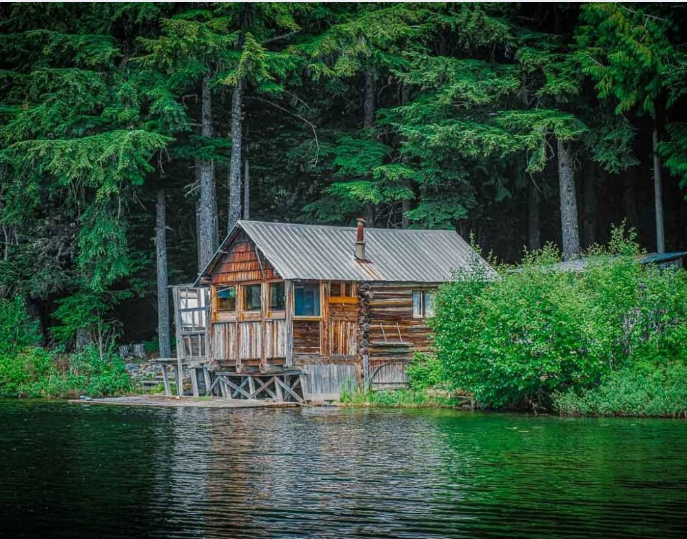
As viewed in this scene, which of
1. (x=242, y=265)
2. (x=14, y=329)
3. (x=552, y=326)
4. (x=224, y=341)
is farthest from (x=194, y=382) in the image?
(x=552, y=326)

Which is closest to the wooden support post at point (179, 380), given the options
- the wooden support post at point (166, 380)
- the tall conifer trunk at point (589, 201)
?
the wooden support post at point (166, 380)

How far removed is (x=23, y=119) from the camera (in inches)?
1654

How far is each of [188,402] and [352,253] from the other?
25.2ft

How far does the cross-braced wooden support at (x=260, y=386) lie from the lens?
114 feet

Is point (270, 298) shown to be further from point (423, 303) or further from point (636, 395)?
point (636, 395)

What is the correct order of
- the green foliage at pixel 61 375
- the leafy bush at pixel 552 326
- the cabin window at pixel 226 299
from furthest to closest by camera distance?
1. the green foliage at pixel 61 375
2. the cabin window at pixel 226 299
3. the leafy bush at pixel 552 326

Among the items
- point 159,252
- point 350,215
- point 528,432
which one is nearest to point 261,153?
point 350,215

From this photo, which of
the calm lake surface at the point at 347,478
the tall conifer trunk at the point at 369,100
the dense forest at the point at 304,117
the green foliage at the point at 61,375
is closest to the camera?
the calm lake surface at the point at 347,478

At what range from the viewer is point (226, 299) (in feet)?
123

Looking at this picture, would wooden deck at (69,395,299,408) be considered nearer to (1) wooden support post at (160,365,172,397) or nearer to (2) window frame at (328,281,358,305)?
(1) wooden support post at (160,365,172,397)

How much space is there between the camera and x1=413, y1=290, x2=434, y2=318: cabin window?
37.1 m

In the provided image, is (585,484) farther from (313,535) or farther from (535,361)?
(535,361)

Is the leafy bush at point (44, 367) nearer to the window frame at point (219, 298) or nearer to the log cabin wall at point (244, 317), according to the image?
the log cabin wall at point (244, 317)

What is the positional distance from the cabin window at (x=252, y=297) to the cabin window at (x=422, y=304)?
555cm
